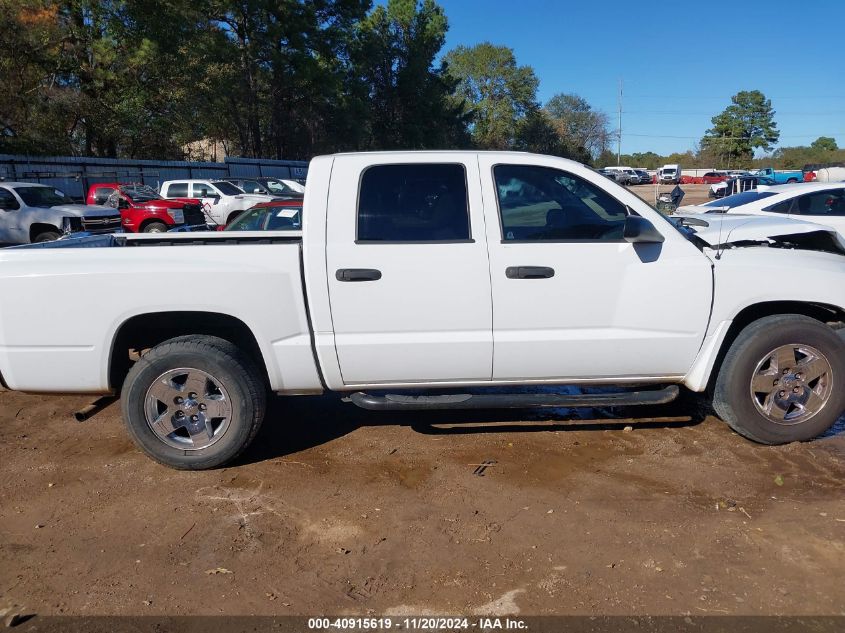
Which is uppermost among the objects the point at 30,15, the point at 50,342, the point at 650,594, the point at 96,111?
the point at 30,15

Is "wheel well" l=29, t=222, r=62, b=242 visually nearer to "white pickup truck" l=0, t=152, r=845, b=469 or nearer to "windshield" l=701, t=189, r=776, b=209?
"white pickup truck" l=0, t=152, r=845, b=469

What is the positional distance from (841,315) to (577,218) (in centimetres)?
191

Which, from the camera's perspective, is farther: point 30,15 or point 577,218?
point 30,15

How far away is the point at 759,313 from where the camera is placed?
161 inches

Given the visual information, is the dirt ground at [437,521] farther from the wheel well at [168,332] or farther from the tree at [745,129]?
the tree at [745,129]

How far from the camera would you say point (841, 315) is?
13.6 feet

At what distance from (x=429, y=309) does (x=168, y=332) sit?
1.69 metres

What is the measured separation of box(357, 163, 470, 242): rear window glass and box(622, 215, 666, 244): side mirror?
3.02ft

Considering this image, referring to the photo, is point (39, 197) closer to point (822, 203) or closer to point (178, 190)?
point (178, 190)

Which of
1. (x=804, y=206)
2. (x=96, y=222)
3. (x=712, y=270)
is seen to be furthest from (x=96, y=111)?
(x=712, y=270)

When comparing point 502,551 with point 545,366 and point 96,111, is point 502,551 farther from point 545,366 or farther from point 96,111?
point 96,111

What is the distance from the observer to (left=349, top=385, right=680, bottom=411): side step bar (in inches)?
150

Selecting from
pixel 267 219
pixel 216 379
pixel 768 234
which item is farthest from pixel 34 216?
pixel 768 234

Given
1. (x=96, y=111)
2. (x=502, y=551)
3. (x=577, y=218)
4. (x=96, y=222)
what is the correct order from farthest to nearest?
(x=96, y=111), (x=96, y=222), (x=577, y=218), (x=502, y=551)
